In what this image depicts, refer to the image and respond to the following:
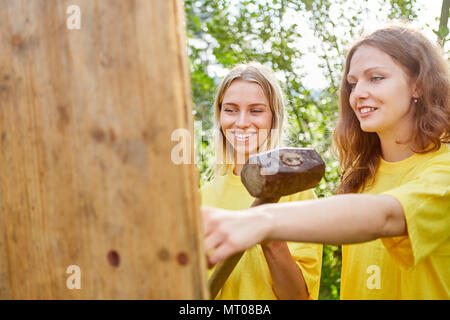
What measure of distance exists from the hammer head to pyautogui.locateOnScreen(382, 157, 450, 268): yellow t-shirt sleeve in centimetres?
28

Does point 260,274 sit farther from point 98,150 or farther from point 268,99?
point 98,150

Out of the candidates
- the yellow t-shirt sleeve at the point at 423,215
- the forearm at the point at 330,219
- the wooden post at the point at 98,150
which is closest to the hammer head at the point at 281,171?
the forearm at the point at 330,219

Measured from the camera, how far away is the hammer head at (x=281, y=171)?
1.55 m

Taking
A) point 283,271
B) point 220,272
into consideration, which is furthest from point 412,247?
point 220,272

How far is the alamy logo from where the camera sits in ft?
7.11

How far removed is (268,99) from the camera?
8.89ft

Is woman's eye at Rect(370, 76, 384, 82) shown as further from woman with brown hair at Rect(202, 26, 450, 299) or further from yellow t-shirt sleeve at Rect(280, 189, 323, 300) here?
yellow t-shirt sleeve at Rect(280, 189, 323, 300)

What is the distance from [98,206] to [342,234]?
699 millimetres

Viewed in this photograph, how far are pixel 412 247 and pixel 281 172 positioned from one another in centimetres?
56

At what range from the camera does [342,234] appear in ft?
4.63

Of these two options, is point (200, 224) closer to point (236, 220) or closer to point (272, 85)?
point (236, 220)

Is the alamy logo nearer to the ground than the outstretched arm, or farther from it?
nearer to the ground

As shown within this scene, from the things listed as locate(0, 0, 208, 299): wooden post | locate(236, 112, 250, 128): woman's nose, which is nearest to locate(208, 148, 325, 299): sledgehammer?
locate(0, 0, 208, 299): wooden post

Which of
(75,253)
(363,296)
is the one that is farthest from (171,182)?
(363,296)
